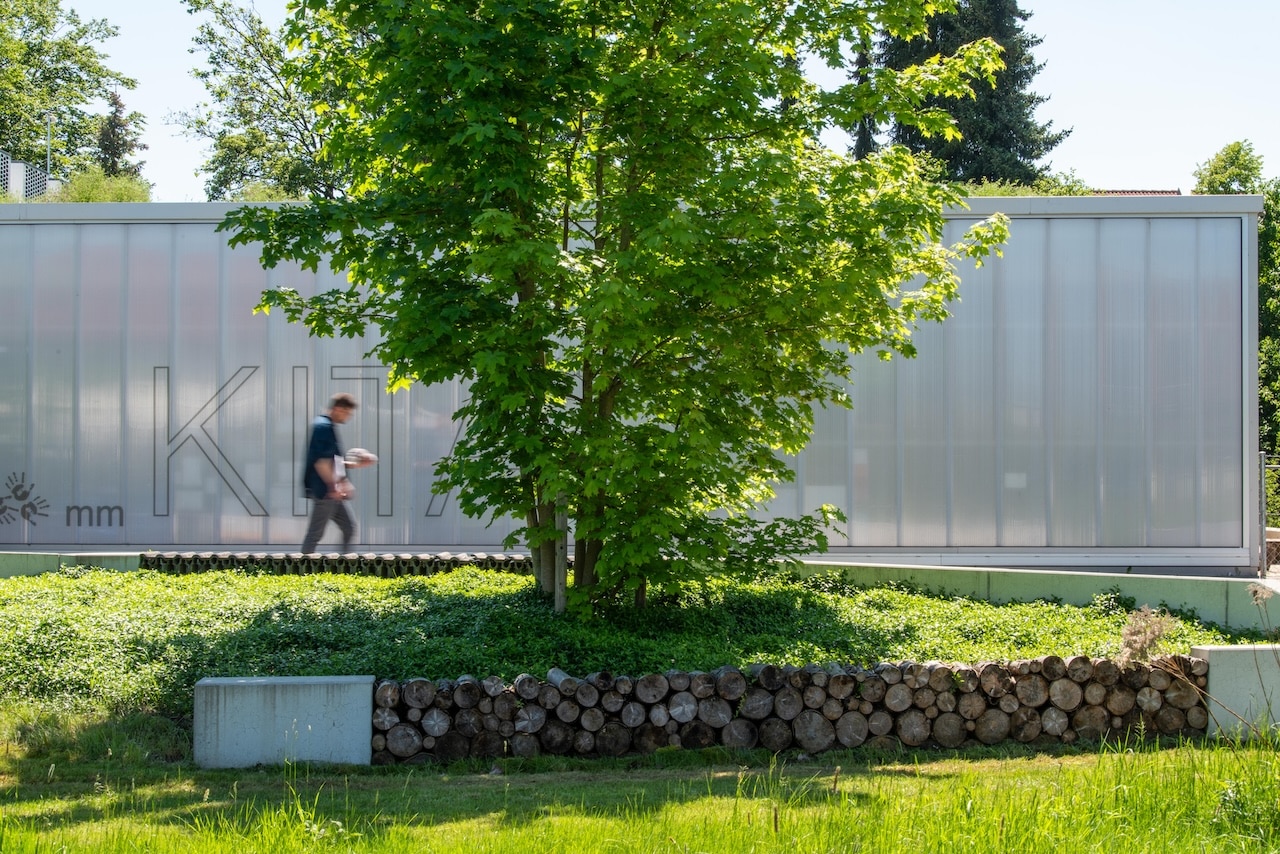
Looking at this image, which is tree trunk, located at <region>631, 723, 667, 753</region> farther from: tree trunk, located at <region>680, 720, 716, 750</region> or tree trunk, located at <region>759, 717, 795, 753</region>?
tree trunk, located at <region>759, 717, 795, 753</region>

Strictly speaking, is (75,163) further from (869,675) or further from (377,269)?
(869,675)

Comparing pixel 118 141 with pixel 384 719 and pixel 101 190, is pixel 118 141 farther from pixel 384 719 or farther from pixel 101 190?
pixel 384 719

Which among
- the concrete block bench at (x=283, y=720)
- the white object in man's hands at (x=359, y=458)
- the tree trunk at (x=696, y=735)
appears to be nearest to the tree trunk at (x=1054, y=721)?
the tree trunk at (x=696, y=735)

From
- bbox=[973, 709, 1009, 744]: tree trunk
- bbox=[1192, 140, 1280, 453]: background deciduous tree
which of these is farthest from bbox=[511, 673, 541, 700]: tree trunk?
bbox=[1192, 140, 1280, 453]: background deciduous tree

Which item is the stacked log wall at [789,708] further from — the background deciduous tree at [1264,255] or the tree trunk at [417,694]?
the background deciduous tree at [1264,255]

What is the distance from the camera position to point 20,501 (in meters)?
14.1

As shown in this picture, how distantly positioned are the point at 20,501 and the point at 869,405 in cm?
1039

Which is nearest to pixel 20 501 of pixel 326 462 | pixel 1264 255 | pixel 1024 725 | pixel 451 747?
pixel 326 462

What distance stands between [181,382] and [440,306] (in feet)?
24.2

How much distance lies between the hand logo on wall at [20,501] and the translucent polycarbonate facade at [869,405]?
0.02 metres

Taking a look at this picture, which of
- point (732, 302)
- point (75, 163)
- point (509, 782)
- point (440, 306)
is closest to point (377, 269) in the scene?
point (440, 306)

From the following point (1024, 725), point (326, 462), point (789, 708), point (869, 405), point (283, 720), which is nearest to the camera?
point (283, 720)

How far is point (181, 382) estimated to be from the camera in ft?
46.7

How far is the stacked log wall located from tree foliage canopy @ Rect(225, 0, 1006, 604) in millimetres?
1394
